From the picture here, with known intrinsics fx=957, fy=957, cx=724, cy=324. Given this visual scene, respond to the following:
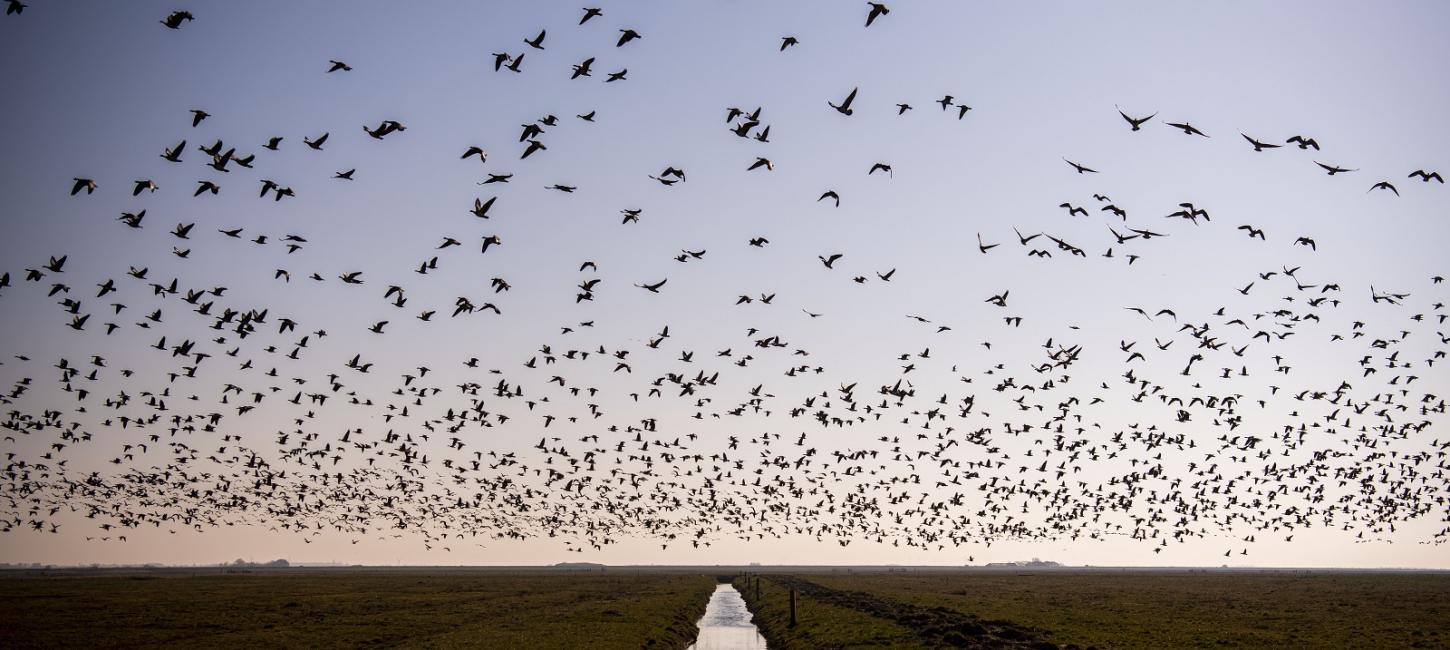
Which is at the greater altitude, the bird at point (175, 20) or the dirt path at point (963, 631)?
the bird at point (175, 20)

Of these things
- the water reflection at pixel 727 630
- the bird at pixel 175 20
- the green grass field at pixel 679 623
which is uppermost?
the bird at pixel 175 20

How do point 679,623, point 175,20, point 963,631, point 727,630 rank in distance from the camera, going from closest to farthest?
point 175,20 < point 963,631 < point 679,623 < point 727,630

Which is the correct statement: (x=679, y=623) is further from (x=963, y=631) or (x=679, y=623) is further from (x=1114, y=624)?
(x=1114, y=624)

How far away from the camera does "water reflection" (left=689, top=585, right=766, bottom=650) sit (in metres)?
50.2

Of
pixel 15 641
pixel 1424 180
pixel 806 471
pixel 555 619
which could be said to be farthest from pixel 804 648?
pixel 15 641

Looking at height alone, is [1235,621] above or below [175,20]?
below

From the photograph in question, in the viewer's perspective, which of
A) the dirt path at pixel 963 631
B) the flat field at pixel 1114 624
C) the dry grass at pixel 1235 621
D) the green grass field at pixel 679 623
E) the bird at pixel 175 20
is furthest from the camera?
the dry grass at pixel 1235 621

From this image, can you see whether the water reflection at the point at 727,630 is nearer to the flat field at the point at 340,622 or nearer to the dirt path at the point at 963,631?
the flat field at the point at 340,622

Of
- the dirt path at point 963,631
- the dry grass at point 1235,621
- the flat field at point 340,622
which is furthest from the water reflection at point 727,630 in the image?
the dry grass at point 1235,621

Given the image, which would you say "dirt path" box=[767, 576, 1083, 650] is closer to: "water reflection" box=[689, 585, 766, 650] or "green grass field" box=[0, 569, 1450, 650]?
"green grass field" box=[0, 569, 1450, 650]

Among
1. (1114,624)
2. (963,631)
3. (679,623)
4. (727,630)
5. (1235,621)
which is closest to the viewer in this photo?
(963,631)

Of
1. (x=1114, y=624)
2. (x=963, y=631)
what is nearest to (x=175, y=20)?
(x=963, y=631)

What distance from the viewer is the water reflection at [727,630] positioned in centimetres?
5022

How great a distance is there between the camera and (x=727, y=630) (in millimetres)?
59438
